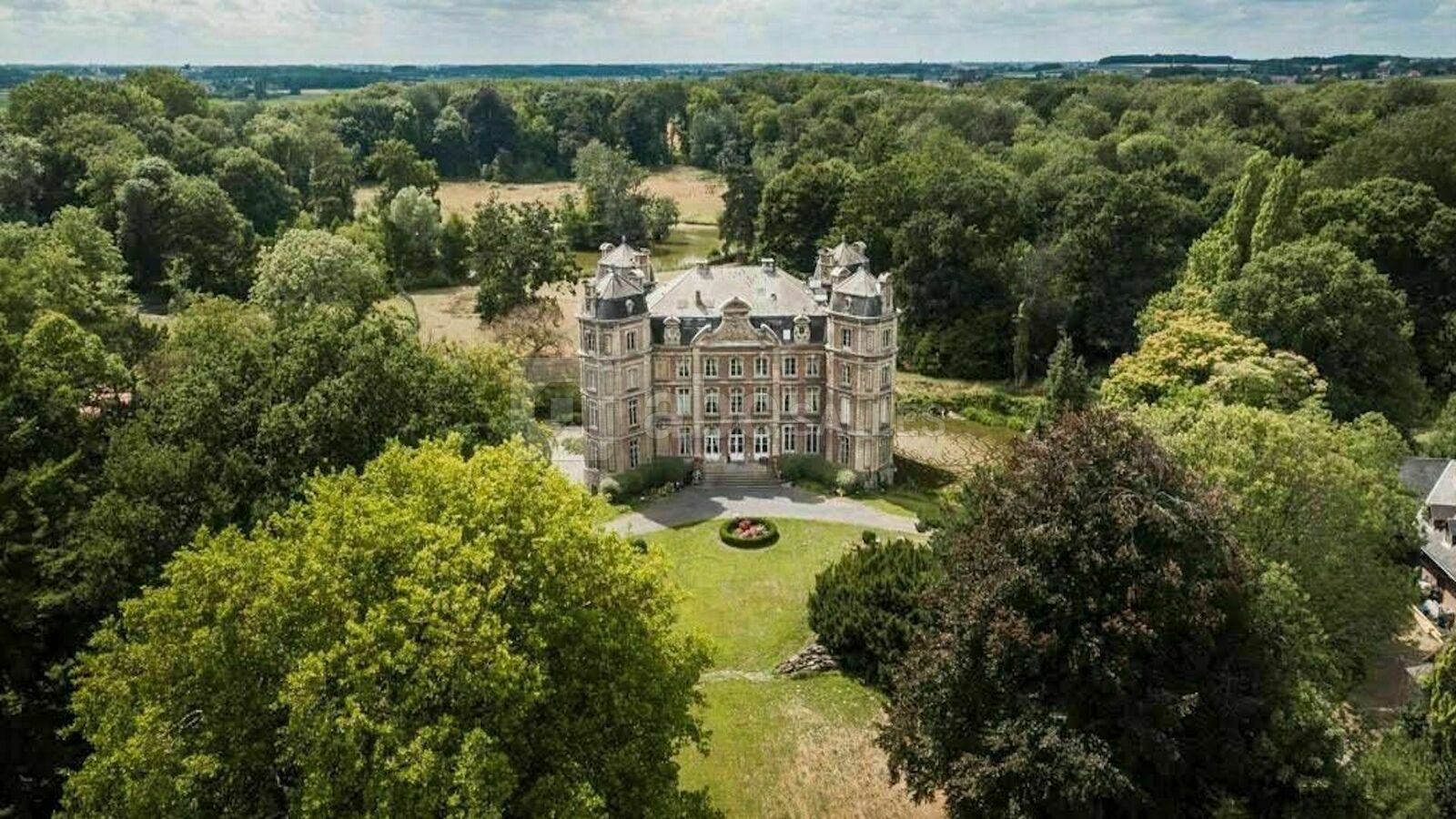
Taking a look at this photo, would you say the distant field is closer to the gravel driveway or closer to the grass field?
the gravel driveway

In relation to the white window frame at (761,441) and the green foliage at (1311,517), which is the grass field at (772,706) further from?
the green foliage at (1311,517)

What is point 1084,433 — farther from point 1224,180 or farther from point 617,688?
point 1224,180

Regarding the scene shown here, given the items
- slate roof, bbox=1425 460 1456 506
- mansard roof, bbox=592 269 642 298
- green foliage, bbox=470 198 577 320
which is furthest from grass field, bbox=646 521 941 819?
green foliage, bbox=470 198 577 320

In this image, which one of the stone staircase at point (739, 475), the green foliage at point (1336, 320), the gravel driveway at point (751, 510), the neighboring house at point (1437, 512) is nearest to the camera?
the neighboring house at point (1437, 512)

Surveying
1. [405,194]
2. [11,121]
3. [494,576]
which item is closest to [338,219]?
[405,194]

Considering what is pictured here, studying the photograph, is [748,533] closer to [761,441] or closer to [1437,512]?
[761,441]

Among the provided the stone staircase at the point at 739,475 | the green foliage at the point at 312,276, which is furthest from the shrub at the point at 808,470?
the green foliage at the point at 312,276

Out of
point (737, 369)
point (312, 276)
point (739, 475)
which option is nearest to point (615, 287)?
point (737, 369)
